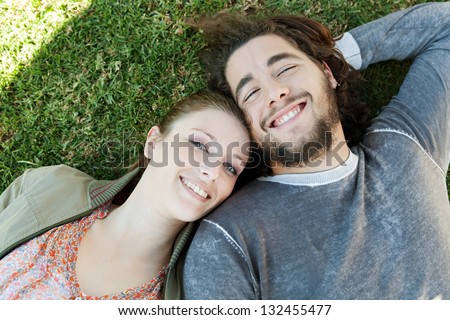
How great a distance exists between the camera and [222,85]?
305 cm

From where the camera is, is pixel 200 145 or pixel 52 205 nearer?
pixel 200 145

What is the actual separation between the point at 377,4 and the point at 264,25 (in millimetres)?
1059

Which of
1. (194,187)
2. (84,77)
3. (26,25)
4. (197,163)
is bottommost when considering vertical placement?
(194,187)

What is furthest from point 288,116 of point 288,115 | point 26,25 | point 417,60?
point 26,25

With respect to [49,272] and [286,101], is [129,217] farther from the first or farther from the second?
[286,101]

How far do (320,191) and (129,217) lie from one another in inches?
46.6

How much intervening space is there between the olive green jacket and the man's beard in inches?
27.8

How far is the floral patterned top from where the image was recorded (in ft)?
8.66

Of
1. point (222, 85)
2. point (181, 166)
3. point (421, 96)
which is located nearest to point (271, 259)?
point (181, 166)

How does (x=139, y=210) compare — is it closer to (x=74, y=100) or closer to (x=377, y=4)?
(x=74, y=100)

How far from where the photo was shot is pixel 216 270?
2535 mm

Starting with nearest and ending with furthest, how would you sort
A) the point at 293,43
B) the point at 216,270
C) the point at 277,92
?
the point at 216,270 < the point at 277,92 < the point at 293,43

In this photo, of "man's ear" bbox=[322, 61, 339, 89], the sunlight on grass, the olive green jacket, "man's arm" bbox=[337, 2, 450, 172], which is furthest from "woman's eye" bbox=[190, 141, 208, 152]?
the sunlight on grass

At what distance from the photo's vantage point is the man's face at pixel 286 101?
2691mm
